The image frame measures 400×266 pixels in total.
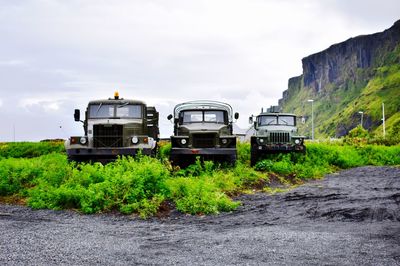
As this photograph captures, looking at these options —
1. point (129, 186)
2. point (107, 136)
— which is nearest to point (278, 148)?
point (107, 136)

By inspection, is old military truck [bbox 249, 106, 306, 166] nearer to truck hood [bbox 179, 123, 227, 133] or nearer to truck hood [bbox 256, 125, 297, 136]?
truck hood [bbox 256, 125, 297, 136]

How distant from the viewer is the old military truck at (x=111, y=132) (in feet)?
60.9

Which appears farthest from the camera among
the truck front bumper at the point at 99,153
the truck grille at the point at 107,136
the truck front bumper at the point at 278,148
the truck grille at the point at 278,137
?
the truck grille at the point at 278,137

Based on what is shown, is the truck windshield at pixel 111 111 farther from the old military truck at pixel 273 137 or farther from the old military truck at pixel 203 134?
the old military truck at pixel 273 137

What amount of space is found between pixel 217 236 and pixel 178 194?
4448 millimetres

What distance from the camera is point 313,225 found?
11.6 meters

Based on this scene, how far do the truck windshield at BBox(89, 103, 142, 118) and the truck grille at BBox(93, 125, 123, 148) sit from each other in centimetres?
70

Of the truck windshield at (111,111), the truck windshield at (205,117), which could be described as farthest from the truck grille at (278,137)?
the truck windshield at (111,111)

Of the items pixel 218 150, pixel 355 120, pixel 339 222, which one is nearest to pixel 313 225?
pixel 339 222

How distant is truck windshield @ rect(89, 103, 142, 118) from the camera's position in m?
19.8

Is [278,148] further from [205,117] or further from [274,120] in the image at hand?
[205,117]

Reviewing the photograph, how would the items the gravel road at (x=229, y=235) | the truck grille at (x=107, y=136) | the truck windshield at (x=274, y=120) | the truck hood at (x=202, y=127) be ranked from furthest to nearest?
the truck windshield at (x=274, y=120) < the truck hood at (x=202, y=127) < the truck grille at (x=107, y=136) < the gravel road at (x=229, y=235)

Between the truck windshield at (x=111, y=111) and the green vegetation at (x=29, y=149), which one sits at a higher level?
the truck windshield at (x=111, y=111)

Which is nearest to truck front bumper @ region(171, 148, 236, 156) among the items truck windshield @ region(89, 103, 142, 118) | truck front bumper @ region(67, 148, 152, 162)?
truck front bumper @ region(67, 148, 152, 162)
